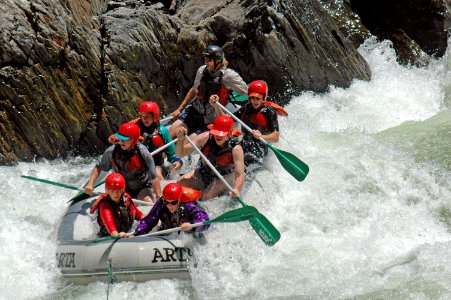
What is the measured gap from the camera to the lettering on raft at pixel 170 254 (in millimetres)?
6656

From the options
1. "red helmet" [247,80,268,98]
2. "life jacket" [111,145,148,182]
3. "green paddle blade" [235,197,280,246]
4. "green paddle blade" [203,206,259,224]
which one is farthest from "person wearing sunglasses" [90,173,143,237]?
"red helmet" [247,80,268,98]

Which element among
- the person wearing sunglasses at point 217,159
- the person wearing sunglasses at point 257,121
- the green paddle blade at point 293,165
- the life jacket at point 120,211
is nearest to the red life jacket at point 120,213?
the life jacket at point 120,211

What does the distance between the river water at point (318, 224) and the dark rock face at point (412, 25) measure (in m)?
2.51

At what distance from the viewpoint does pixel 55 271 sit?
691 cm

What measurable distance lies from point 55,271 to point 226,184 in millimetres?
1904

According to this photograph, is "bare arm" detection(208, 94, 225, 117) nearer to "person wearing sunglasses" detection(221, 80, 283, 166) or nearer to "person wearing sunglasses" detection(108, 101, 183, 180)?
"person wearing sunglasses" detection(221, 80, 283, 166)

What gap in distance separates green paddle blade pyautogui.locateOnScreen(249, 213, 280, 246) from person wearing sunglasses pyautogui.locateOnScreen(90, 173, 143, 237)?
120 centimetres

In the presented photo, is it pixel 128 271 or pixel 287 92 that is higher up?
pixel 128 271

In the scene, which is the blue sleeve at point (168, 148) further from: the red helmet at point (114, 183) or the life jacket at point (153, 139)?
the red helmet at point (114, 183)

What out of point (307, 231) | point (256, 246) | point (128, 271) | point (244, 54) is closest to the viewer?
point (128, 271)

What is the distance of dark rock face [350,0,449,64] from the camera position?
1355 cm

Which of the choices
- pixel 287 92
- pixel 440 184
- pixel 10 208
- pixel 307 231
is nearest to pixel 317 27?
pixel 287 92

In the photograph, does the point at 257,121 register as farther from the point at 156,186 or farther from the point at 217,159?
the point at 156,186

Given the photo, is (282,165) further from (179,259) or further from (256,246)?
(179,259)
